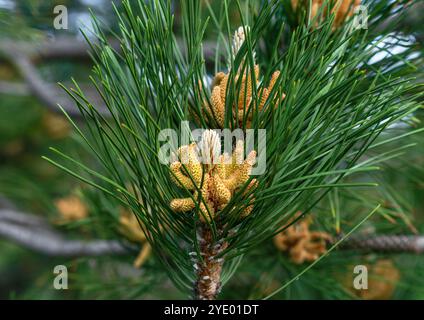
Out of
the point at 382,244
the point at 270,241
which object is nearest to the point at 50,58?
the point at 270,241

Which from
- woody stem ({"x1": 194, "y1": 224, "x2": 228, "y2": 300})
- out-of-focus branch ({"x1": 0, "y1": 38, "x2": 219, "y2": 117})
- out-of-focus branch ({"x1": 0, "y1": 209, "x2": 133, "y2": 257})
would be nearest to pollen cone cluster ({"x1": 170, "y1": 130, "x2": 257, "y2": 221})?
woody stem ({"x1": 194, "y1": 224, "x2": 228, "y2": 300})

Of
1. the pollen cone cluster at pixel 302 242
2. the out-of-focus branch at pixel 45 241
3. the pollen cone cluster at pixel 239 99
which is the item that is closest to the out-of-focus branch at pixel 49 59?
the out-of-focus branch at pixel 45 241

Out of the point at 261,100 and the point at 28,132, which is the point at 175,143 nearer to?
the point at 261,100

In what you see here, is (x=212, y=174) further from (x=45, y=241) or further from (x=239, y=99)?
(x=45, y=241)

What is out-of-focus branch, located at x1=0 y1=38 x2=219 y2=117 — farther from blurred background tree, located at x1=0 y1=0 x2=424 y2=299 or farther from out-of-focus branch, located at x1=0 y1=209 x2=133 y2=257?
out-of-focus branch, located at x1=0 y1=209 x2=133 y2=257
